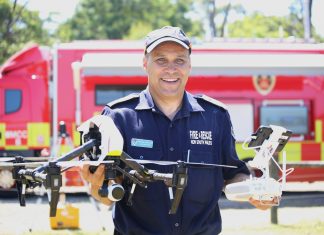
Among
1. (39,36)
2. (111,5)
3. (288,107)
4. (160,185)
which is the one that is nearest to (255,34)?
(111,5)

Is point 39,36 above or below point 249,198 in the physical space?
above

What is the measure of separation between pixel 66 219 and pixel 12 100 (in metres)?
4.94

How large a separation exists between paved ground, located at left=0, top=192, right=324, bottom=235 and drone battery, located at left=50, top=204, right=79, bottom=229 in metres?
0.11

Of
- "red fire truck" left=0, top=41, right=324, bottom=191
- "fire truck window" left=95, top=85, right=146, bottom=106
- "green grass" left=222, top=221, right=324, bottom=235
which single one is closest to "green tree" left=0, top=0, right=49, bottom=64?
"red fire truck" left=0, top=41, right=324, bottom=191

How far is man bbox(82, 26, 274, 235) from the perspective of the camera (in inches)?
131

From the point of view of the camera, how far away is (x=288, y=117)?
1346 cm

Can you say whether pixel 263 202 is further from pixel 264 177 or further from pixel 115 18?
pixel 115 18

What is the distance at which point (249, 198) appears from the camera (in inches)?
123

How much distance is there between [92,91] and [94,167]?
10.4 m

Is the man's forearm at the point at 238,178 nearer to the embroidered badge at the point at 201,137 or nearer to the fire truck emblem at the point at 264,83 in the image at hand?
the embroidered badge at the point at 201,137

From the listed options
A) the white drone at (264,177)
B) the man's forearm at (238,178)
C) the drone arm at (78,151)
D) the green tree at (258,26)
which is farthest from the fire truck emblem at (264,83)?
the green tree at (258,26)

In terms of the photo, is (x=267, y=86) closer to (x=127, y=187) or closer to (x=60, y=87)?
(x=60, y=87)

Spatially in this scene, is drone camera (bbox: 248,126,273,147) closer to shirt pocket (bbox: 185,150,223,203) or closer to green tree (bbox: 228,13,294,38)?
shirt pocket (bbox: 185,150,223,203)

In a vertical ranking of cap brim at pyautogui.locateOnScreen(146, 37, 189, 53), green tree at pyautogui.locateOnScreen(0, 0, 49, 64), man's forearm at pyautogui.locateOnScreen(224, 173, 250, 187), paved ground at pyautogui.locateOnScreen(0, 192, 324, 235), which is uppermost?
green tree at pyautogui.locateOnScreen(0, 0, 49, 64)
